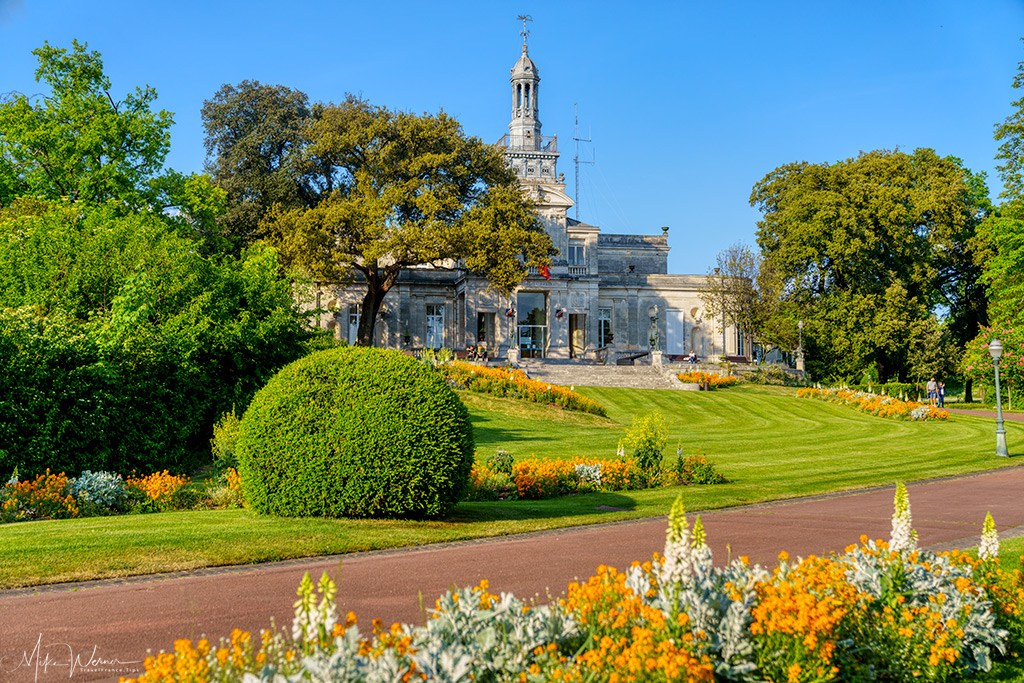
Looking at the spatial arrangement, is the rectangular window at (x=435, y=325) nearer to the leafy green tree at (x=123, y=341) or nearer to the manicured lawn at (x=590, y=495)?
the manicured lawn at (x=590, y=495)

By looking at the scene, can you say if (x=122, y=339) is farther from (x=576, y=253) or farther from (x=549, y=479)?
(x=576, y=253)

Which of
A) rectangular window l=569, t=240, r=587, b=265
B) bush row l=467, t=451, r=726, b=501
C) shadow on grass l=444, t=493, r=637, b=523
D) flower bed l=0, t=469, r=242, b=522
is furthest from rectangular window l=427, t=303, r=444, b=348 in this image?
flower bed l=0, t=469, r=242, b=522

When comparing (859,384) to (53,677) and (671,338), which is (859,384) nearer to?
(671,338)

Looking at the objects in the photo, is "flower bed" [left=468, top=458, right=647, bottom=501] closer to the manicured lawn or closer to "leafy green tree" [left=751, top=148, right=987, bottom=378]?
the manicured lawn

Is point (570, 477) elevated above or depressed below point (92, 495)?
below

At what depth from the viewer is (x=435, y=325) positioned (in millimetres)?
54094

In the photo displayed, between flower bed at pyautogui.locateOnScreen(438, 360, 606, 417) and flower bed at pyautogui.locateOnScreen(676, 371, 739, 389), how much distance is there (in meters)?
12.5

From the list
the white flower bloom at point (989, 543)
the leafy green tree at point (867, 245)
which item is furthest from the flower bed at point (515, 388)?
the leafy green tree at point (867, 245)

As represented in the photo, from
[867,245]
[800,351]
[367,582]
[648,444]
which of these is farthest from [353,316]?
[367,582]

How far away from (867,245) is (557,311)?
1984cm

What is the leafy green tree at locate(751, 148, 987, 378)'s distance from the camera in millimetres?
45500

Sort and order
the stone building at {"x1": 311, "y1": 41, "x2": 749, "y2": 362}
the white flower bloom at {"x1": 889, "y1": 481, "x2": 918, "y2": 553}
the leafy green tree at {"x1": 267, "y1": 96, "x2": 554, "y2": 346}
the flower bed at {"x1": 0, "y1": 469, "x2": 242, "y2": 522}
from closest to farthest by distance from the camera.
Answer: the white flower bloom at {"x1": 889, "y1": 481, "x2": 918, "y2": 553}
the flower bed at {"x1": 0, "y1": 469, "x2": 242, "y2": 522}
the leafy green tree at {"x1": 267, "y1": 96, "x2": 554, "y2": 346}
the stone building at {"x1": 311, "y1": 41, "x2": 749, "y2": 362}

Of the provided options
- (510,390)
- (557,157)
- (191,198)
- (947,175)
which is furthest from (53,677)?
(557,157)

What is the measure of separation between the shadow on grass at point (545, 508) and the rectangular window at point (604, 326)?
4294 centimetres
